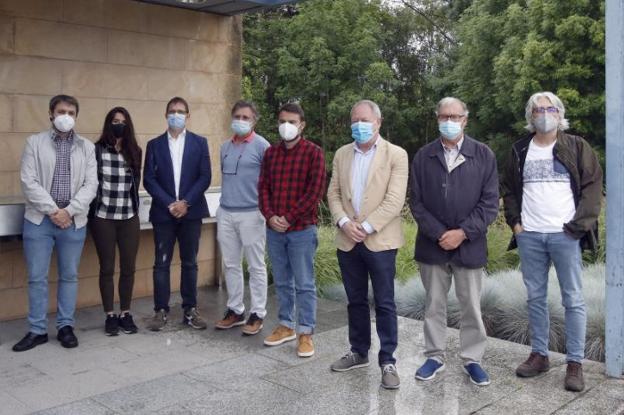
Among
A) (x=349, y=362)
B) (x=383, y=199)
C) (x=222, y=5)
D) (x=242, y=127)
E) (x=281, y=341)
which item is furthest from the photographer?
(x=222, y=5)

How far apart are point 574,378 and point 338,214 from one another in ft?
6.28

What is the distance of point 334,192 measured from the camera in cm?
494

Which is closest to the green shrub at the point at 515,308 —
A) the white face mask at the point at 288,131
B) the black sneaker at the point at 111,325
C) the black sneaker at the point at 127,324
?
the white face mask at the point at 288,131

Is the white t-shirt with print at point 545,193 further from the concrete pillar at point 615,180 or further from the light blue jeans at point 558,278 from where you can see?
the concrete pillar at point 615,180

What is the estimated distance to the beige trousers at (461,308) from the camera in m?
4.69

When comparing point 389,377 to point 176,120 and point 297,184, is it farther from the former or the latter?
point 176,120

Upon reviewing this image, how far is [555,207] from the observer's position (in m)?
4.60

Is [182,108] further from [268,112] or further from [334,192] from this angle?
[268,112]

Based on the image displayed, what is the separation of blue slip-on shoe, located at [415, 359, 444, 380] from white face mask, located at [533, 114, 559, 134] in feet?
5.73

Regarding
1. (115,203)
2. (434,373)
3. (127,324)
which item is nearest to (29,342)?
(127,324)

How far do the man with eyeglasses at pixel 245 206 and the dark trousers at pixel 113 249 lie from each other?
752 mm

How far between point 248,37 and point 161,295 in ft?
68.8

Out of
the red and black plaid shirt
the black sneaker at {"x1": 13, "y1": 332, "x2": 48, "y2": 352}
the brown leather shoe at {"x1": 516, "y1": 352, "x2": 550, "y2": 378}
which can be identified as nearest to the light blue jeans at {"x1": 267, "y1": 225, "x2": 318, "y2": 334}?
the red and black plaid shirt

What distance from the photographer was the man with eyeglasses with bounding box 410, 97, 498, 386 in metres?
4.58
